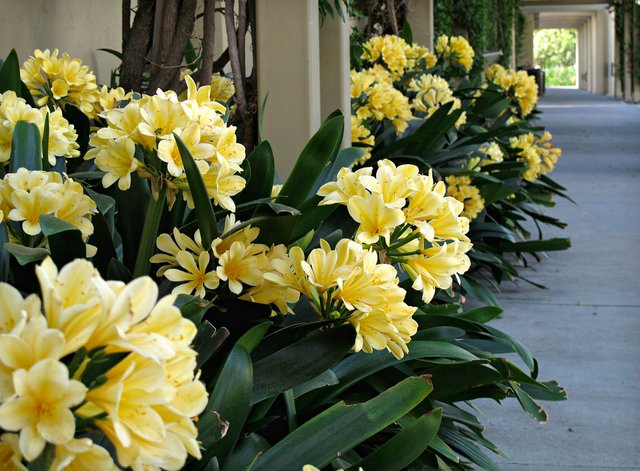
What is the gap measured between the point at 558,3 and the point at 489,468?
107ft

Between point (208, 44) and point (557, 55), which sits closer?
point (208, 44)

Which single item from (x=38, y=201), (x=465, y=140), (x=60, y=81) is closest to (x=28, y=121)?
(x=38, y=201)

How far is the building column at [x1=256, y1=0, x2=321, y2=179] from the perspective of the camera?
126 inches

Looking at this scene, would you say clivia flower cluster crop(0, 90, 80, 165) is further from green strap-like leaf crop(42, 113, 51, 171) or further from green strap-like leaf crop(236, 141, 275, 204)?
green strap-like leaf crop(236, 141, 275, 204)

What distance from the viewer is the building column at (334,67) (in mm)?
3898

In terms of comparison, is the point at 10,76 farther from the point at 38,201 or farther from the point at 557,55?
the point at 557,55

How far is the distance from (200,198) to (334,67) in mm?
2551

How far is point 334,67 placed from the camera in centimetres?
391

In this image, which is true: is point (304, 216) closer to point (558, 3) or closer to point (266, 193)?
point (266, 193)

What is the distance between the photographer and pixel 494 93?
17.7 feet

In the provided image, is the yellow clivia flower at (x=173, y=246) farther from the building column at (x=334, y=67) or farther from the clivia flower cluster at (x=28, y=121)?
the building column at (x=334, y=67)

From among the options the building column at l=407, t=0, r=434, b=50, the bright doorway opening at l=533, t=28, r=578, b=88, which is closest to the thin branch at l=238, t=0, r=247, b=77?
the building column at l=407, t=0, r=434, b=50

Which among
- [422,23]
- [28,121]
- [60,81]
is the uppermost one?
[422,23]

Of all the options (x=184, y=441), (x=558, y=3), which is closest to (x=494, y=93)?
(x=184, y=441)
